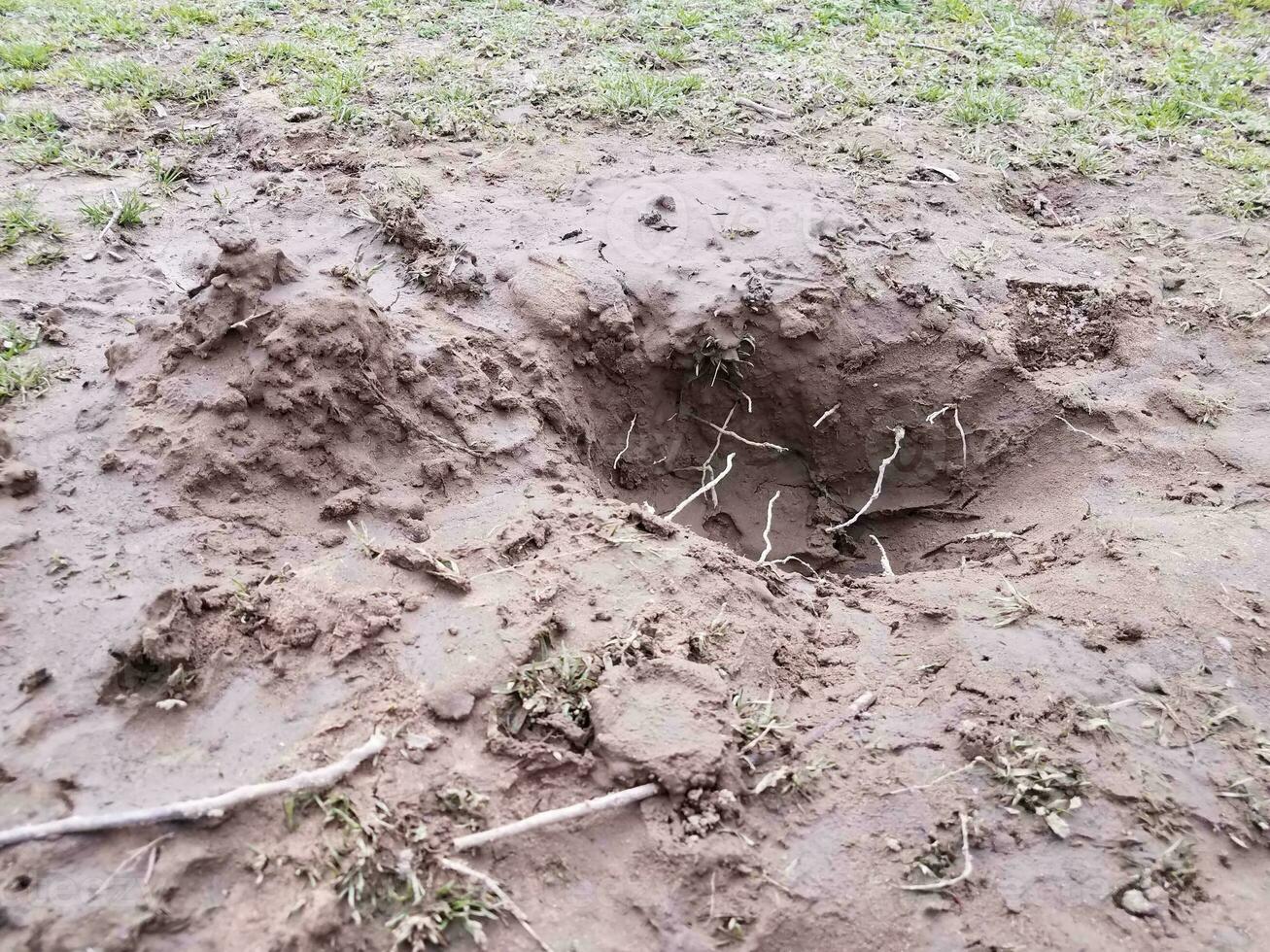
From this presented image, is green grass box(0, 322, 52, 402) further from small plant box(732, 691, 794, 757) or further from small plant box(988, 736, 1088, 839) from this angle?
small plant box(988, 736, 1088, 839)

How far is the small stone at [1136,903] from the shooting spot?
190 centimetres

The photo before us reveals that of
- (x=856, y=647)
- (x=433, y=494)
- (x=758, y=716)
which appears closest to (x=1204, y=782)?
(x=856, y=647)

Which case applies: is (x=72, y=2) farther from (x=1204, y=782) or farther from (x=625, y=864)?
(x=1204, y=782)

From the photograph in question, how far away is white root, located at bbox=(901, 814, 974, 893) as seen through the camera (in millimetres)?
1920

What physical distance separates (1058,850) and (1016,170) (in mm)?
3860

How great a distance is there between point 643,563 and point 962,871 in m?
1.12

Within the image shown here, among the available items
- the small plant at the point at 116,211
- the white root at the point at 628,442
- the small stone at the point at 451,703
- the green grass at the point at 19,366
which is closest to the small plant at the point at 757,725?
the small stone at the point at 451,703

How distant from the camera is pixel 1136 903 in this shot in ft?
6.26

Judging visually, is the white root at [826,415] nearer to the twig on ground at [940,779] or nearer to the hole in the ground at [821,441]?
the hole in the ground at [821,441]

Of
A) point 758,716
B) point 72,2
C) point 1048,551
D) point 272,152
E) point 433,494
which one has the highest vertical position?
point 72,2

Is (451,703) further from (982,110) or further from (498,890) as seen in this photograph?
(982,110)

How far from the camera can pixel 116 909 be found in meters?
1.68

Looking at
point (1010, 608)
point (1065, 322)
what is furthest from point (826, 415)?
point (1010, 608)

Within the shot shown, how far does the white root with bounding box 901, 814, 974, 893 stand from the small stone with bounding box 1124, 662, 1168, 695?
28.3 inches
